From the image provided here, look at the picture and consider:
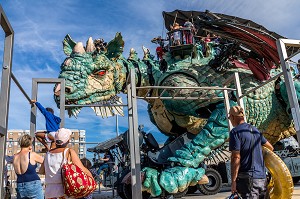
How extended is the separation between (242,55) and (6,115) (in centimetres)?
607

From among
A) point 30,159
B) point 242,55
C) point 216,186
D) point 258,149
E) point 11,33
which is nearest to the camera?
point 11,33

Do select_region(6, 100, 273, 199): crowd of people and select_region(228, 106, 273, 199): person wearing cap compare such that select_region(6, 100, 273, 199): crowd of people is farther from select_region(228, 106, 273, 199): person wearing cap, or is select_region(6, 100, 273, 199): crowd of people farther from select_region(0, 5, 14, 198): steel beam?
select_region(0, 5, 14, 198): steel beam

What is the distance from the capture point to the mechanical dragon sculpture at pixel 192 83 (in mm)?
5742

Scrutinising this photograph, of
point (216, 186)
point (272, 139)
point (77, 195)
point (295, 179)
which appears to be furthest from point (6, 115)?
point (295, 179)

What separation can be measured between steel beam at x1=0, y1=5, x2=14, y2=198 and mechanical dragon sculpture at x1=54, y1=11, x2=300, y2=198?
3.34m

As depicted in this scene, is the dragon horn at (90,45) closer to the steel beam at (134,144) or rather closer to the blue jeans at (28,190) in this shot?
the steel beam at (134,144)

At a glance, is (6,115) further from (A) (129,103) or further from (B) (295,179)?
(B) (295,179)

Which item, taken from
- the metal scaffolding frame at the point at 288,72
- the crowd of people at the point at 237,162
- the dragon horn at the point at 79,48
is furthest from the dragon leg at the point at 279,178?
the dragon horn at the point at 79,48

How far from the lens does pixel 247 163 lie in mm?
2596

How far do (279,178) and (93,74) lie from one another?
14.5ft

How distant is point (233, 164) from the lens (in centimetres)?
256

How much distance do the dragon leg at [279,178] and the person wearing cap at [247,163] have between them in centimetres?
26

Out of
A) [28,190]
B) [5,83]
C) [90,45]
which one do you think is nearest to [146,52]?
[90,45]

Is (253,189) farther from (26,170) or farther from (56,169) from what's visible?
(26,170)
